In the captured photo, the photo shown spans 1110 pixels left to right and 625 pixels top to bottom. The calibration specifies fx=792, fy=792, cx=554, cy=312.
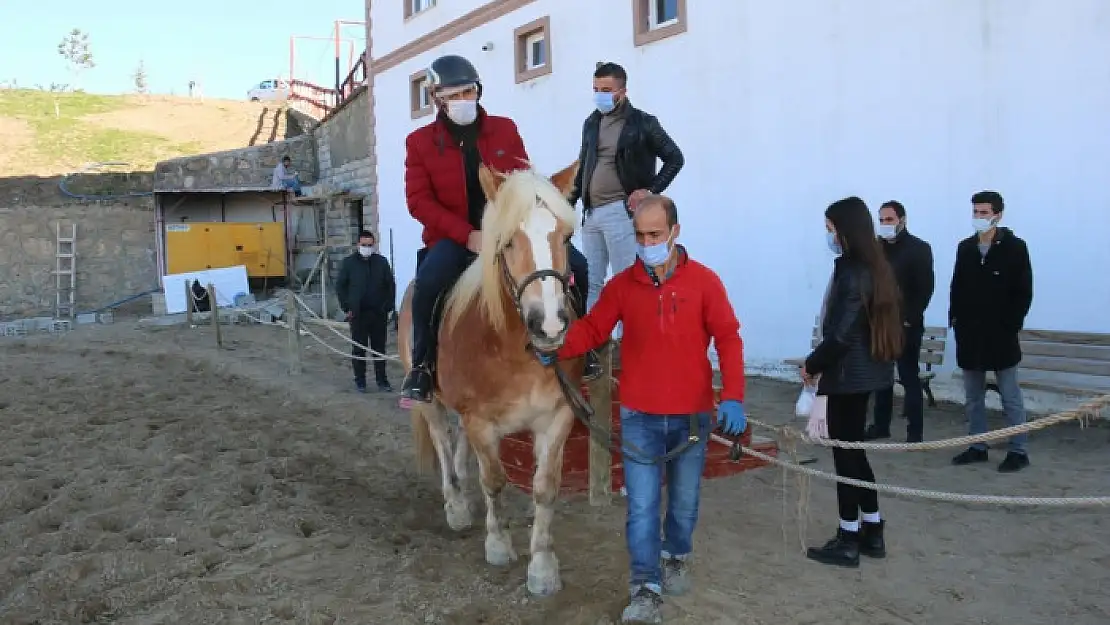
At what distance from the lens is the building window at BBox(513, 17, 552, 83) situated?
13.0m

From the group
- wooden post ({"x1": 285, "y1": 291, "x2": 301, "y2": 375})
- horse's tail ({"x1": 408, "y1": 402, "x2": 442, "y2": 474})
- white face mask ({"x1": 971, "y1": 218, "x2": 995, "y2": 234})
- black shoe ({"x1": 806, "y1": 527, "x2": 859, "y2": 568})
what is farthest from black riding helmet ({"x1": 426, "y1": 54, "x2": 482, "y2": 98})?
wooden post ({"x1": 285, "y1": 291, "x2": 301, "y2": 375})

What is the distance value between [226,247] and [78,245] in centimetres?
400

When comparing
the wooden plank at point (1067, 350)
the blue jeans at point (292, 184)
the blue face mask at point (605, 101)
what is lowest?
the wooden plank at point (1067, 350)

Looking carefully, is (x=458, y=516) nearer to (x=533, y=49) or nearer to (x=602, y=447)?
(x=602, y=447)

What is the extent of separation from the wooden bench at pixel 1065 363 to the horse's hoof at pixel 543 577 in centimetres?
439

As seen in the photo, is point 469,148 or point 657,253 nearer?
point 657,253

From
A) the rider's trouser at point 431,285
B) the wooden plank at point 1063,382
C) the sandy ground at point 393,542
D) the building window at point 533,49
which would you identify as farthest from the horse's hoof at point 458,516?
the building window at point 533,49

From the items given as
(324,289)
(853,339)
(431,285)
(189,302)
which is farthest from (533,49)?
(853,339)

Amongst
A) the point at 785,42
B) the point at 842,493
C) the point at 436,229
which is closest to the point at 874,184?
the point at 785,42

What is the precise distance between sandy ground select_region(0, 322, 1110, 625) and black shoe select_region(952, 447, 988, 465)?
5.8 inches

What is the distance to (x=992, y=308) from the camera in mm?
5633

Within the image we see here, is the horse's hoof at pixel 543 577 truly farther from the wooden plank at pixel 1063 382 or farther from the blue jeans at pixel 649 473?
the wooden plank at pixel 1063 382

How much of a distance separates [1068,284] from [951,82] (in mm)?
2254

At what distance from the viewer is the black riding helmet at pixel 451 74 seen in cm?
411
